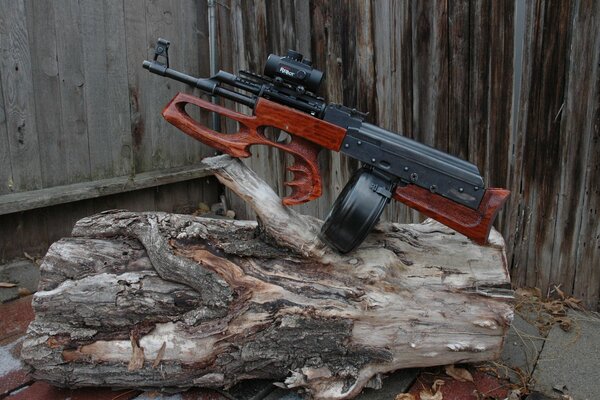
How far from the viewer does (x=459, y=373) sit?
272cm

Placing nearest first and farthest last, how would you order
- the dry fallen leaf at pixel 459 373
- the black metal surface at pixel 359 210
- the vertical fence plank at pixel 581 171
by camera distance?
the black metal surface at pixel 359 210
the dry fallen leaf at pixel 459 373
the vertical fence plank at pixel 581 171

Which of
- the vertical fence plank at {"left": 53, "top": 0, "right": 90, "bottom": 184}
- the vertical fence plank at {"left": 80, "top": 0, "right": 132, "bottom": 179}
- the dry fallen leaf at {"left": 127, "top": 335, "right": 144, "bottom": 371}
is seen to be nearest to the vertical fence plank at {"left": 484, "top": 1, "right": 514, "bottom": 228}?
the dry fallen leaf at {"left": 127, "top": 335, "right": 144, "bottom": 371}

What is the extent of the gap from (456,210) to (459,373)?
897mm

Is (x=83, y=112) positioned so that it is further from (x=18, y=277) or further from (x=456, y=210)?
(x=456, y=210)

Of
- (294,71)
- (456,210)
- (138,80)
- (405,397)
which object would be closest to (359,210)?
(456,210)

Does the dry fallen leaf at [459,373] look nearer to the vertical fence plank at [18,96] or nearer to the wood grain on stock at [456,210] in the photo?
the wood grain on stock at [456,210]

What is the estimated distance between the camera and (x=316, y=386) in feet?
8.12

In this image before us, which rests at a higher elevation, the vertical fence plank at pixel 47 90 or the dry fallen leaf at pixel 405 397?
the vertical fence plank at pixel 47 90

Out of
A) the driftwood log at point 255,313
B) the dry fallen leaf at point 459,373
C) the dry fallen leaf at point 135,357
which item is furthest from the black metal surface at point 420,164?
the dry fallen leaf at point 135,357

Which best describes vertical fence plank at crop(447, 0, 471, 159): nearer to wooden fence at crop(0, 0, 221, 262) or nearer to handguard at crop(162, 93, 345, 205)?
handguard at crop(162, 93, 345, 205)

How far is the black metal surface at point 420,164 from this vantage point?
253 centimetres

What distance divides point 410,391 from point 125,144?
129 inches

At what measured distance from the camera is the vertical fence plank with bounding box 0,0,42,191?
3670 millimetres

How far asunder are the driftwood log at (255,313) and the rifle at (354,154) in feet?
0.77
